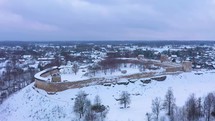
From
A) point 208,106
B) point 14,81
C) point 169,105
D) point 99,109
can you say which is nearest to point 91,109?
point 99,109

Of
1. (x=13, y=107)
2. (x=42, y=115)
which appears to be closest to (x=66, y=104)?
(x=42, y=115)

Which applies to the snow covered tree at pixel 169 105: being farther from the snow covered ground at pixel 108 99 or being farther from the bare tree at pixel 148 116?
the bare tree at pixel 148 116

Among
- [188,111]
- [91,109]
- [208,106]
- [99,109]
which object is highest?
[208,106]

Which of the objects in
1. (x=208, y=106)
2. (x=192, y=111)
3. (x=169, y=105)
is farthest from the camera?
(x=169, y=105)

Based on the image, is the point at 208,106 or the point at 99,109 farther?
the point at 99,109

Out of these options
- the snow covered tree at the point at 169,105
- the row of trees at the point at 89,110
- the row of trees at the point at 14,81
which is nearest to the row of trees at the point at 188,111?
the snow covered tree at the point at 169,105

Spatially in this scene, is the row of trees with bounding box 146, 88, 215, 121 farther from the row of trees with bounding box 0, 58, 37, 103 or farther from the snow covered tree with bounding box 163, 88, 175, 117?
the row of trees with bounding box 0, 58, 37, 103

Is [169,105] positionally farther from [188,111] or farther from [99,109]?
[99,109]

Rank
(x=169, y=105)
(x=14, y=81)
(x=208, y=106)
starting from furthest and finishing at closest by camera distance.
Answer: (x=14, y=81) → (x=169, y=105) → (x=208, y=106)

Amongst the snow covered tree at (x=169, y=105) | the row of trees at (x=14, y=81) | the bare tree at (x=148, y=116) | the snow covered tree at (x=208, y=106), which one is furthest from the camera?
the row of trees at (x=14, y=81)
